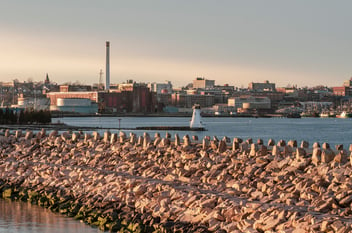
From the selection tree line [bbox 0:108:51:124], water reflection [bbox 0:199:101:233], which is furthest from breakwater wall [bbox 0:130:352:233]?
tree line [bbox 0:108:51:124]

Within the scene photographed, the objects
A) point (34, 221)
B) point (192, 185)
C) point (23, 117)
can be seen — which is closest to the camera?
point (192, 185)

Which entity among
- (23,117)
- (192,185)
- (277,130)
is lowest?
(277,130)

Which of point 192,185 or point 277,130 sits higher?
point 192,185

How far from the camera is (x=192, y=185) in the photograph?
1688cm

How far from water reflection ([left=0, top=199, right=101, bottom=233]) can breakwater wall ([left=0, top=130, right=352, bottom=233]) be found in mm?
304

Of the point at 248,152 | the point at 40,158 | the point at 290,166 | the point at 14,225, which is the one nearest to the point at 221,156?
the point at 248,152

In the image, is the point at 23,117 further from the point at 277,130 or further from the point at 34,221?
the point at 34,221

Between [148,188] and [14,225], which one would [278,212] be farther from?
[14,225]

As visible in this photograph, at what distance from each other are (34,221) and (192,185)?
358 centimetres

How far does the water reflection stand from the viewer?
16.9 metres

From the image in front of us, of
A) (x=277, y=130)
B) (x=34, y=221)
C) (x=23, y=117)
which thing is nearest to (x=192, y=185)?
(x=34, y=221)

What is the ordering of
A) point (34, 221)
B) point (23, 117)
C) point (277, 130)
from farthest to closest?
point (277, 130) → point (23, 117) → point (34, 221)

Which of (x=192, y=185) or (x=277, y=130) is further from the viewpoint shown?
(x=277, y=130)

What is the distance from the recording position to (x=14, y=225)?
17672mm
